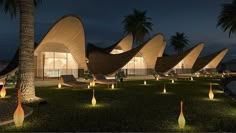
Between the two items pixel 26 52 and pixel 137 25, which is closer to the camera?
pixel 26 52

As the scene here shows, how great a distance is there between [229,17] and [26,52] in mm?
28307

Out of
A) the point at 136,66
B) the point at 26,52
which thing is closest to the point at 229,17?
the point at 136,66

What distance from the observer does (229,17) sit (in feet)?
102

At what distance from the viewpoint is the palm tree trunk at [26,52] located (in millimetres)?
10953

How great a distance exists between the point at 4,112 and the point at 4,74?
1697 centimetres

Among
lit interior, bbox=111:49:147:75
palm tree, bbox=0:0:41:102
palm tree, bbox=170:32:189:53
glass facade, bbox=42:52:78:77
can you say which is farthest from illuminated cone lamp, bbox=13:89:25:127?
palm tree, bbox=170:32:189:53

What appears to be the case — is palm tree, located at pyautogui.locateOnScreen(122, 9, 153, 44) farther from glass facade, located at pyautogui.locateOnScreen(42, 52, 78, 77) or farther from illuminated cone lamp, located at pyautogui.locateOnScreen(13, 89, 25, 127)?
illuminated cone lamp, located at pyautogui.locateOnScreen(13, 89, 25, 127)

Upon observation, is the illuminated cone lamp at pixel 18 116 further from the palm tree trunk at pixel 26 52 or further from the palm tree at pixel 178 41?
the palm tree at pixel 178 41

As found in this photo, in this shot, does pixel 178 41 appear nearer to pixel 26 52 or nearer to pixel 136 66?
pixel 136 66

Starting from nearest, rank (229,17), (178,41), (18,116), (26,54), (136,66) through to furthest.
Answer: (18,116) → (26,54) → (229,17) → (136,66) → (178,41)

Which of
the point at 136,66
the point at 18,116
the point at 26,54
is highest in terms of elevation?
the point at 136,66

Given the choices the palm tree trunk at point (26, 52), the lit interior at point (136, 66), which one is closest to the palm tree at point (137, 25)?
the lit interior at point (136, 66)

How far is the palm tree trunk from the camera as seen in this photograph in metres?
11.0

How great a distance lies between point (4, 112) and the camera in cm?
812
